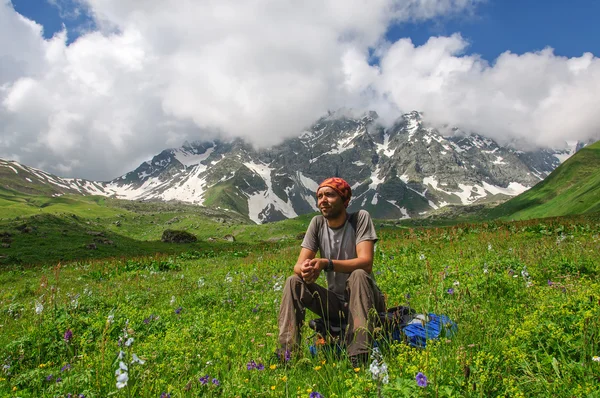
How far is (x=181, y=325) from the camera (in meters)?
6.57

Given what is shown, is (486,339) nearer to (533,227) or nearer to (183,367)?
(183,367)

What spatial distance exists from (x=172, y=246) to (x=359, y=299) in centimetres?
4432

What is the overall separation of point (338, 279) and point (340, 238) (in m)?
0.63

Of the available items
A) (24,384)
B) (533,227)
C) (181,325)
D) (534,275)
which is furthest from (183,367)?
(533,227)

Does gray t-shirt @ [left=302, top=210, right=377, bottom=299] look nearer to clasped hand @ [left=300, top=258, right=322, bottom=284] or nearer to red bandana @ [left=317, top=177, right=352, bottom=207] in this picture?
red bandana @ [left=317, top=177, right=352, bottom=207]

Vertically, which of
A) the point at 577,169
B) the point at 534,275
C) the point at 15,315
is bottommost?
the point at 15,315

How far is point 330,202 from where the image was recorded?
213 inches

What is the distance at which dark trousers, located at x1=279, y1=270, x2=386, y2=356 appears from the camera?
4.38m

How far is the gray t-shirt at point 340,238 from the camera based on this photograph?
5348 mm

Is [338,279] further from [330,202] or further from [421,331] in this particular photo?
[421,331]

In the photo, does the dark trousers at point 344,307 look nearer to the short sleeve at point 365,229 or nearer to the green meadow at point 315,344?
the green meadow at point 315,344

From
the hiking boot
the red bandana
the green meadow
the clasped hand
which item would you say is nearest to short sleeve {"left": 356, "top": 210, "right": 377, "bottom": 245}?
the red bandana

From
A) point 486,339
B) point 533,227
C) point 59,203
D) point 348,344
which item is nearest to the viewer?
point 486,339

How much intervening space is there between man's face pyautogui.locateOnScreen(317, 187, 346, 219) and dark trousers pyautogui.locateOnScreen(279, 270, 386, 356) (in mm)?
1061
